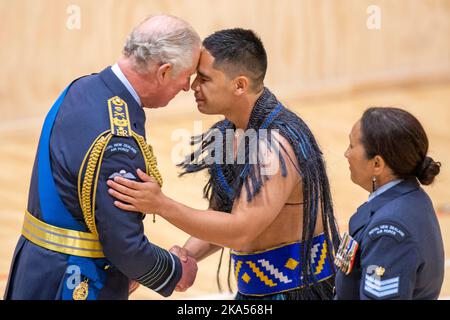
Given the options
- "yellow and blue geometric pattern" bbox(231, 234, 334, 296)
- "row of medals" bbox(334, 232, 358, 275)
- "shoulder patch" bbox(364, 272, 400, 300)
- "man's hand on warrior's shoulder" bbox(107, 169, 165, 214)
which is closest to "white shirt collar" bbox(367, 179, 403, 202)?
"row of medals" bbox(334, 232, 358, 275)

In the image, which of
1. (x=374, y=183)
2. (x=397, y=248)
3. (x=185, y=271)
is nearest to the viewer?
(x=397, y=248)

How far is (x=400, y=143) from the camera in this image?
3430 mm

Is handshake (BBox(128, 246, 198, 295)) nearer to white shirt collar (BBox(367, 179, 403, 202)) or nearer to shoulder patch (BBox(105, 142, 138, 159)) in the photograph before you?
shoulder patch (BBox(105, 142, 138, 159))

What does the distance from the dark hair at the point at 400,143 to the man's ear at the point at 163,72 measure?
881 mm

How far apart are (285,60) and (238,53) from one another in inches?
248

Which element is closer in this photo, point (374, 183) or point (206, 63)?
point (374, 183)

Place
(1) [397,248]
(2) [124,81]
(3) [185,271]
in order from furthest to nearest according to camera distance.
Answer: (3) [185,271], (2) [124,81], (1) [397,248]

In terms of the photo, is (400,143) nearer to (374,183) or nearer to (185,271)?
(374,183)

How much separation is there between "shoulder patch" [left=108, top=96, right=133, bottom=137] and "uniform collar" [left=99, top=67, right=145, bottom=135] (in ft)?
0.09

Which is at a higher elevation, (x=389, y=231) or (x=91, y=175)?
(x=91, y=175)

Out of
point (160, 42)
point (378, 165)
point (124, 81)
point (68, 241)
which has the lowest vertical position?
point (68, 241)

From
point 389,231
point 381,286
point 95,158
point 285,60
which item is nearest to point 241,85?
point 95,158

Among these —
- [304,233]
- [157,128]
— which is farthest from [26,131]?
[304,233]

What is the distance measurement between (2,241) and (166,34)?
12.5 ft
